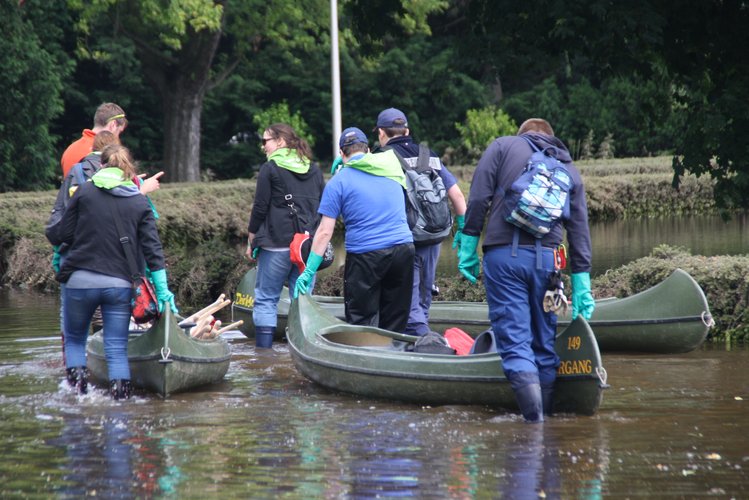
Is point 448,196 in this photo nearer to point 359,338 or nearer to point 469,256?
point 359,338

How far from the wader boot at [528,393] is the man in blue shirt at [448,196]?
82.7 inches

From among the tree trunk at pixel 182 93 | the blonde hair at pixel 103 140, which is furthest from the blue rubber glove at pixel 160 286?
the tree trunk at pixel 182 93

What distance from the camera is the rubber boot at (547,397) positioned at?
733cm

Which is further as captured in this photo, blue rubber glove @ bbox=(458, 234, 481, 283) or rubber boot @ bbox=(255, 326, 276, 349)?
rubber boot @ bbox=(255, 326, 276, 349)

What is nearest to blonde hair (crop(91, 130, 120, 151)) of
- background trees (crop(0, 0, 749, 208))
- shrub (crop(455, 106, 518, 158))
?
background trees (crop(0, 0, 749, 208))

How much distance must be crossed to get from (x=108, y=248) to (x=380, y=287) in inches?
82.4

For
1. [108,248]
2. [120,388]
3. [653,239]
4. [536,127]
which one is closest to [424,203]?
[536,127]

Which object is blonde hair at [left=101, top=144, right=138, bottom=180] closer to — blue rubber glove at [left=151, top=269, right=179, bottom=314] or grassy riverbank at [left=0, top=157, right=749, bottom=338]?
blue rubber glove at [left=151, top=269, right=179, bottom=314]

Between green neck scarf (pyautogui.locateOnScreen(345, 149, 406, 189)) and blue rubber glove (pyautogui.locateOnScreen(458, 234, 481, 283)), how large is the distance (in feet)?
4.66

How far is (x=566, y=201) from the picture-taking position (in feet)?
23.5

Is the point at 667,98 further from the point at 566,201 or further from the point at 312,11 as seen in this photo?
the point at 312,11

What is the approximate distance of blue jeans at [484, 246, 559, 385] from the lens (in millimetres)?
7066

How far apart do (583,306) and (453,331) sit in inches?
59.3

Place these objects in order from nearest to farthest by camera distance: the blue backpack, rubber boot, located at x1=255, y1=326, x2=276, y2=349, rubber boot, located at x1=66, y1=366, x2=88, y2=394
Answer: the blue backpack → rubber boot, located at x1=66, y1=366, x2=88, y2=394 → rubber boot, located at x1=255, y1=326, x2=276, y2=349
